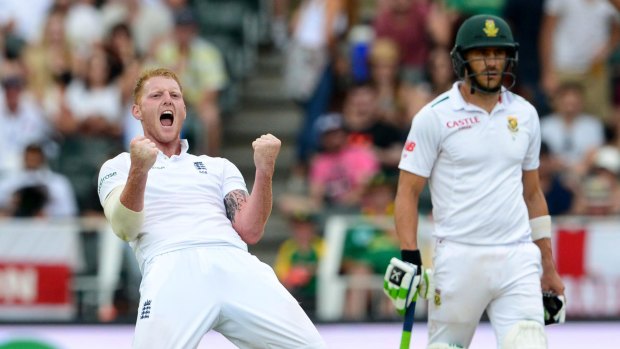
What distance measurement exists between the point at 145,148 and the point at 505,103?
90.2 inches

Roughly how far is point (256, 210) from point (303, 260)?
18.3 ft

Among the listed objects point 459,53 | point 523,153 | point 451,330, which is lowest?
point 451,330

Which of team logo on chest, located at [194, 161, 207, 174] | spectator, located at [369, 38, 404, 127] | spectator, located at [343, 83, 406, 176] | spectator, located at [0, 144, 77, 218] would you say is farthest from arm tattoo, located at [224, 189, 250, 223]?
spectator, located at [369, 38, 404, 127]

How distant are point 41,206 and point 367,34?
3.80 meters

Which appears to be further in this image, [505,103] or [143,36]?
[143,36]

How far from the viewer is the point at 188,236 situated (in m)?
7.17

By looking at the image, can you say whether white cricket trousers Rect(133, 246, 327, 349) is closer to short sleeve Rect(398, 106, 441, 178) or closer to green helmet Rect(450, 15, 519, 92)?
short sleeve Rect(398, 106, 441, 178)

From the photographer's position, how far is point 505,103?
8117 mm

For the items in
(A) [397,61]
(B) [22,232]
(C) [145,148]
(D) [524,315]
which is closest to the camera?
(C) [145,148]

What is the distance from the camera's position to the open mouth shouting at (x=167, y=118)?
732 centimetres

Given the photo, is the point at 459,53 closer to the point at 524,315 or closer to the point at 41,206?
the point at 524,315

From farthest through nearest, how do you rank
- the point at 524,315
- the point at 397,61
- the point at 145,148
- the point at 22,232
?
Answer: the point at 397,61, the point at 22,232, the point at 524,315, the point at 145,148

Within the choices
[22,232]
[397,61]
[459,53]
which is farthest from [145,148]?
[397,61]

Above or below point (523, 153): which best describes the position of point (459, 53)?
above
